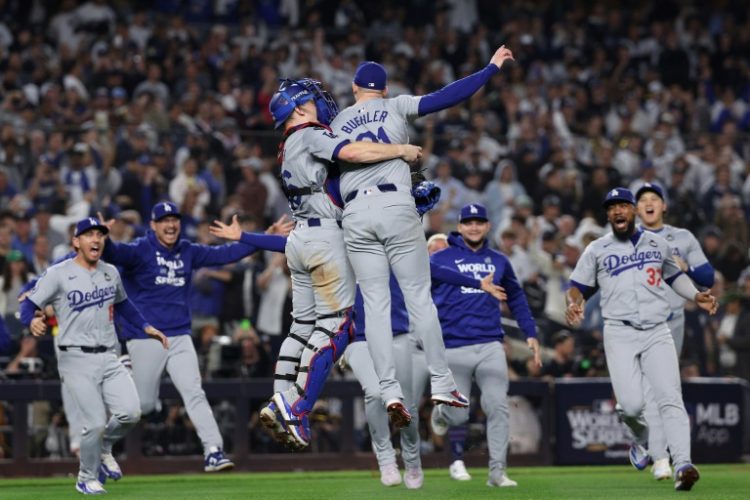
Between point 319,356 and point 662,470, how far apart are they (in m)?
3.67

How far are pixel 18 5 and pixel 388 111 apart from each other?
14.7 metres

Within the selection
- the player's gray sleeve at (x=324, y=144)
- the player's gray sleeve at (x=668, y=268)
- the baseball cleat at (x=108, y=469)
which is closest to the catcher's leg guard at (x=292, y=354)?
the player's gray sleeve at (x=324, y=144)

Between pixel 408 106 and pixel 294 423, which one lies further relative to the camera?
pixel 408 106

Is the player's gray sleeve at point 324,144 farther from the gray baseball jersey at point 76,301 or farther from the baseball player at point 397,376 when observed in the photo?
the gray baseball jersey at point 76,301

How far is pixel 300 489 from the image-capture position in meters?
12.2

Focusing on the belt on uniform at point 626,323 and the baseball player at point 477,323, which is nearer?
the belt on uniform at point 626,323

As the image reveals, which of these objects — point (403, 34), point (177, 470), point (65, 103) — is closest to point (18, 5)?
point (65, 103)

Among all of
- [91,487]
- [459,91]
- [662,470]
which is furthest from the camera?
[662,470]

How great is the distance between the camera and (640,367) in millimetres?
11695

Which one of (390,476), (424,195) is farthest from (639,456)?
(424,195)

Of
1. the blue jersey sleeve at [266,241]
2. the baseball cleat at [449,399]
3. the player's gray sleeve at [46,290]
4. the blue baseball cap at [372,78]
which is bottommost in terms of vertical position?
the baseball cleat at [449,399]

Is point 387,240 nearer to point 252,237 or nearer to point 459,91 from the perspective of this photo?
point 459,91

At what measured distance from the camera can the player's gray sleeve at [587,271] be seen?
38.9 ft

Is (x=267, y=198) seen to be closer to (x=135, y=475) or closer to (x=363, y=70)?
(x=135, y=475)
